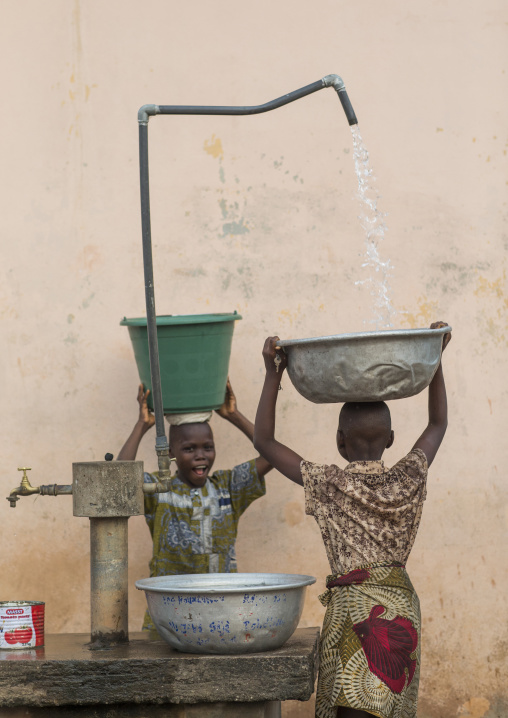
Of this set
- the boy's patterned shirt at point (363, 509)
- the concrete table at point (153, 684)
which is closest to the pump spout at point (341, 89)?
the boy's patterned shirt at point (363, 509)

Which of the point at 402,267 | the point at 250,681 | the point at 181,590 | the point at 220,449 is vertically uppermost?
the point at 402,267

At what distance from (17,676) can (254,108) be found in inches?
73.4

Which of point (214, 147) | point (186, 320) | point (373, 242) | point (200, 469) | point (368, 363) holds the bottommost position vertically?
point (200, 469)

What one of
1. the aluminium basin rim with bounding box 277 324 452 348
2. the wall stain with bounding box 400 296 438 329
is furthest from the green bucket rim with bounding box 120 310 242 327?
the wall stain with bounding box 400 296 438 329

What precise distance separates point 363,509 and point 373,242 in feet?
5.48

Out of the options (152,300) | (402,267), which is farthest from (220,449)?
(152,300)

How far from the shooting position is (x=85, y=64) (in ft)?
14.3

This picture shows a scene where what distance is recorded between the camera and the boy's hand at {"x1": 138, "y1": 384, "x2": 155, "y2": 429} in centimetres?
383

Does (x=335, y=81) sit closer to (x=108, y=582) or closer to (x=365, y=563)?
(x=365, y=563)

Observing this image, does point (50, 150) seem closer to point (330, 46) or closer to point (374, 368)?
point (330, 46)

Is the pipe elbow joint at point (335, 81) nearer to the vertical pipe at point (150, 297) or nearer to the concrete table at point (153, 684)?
the vertical pipe at point (150, 297)

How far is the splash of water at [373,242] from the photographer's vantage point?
430cm

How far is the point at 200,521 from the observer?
3771 millimetres

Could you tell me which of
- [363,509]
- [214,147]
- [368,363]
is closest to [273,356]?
Answer: [368,363]
